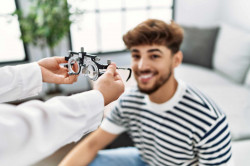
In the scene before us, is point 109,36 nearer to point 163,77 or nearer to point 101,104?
point 163,77

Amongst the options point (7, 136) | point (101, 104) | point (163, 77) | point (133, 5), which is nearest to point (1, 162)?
point (7, 136)

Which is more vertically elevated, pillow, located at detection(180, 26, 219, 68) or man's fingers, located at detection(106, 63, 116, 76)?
man's fingers, located at detection(106, 63, 116, 76)

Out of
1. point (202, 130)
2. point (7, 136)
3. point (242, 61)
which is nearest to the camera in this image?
point (7, 136)

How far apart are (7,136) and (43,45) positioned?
5.34 feet

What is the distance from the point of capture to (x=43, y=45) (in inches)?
74.2

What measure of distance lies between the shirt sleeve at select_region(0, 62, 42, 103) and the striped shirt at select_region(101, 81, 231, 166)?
45cm

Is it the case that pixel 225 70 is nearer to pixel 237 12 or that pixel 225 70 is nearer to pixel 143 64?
pixel 237 12

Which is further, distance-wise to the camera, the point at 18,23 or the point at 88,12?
the point at 88,12

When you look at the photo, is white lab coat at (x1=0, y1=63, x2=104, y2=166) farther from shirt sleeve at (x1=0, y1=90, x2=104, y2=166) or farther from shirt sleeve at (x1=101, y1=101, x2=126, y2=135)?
shirt sleeve at (x1=101, y1=101, x2=126, y2=135)

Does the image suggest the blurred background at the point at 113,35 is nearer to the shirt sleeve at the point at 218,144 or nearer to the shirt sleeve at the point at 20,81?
the shirt sleeve at the point at 218,144

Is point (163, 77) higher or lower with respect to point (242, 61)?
higher

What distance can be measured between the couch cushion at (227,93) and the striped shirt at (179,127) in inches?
19.7

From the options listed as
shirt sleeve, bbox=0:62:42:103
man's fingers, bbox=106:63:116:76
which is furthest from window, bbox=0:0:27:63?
man's fingers, bbox=106:63:116:76

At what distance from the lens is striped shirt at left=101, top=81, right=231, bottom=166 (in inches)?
29.6
